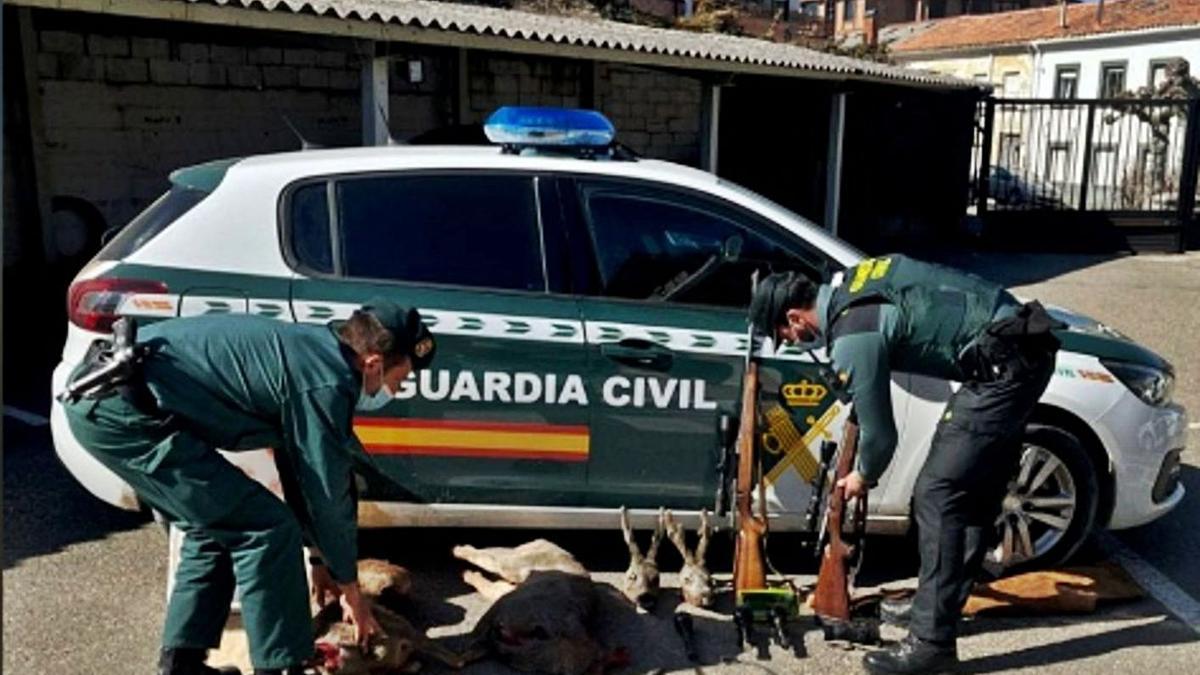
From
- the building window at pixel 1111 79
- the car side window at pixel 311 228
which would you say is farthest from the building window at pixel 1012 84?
the car side window at pixel 311 228

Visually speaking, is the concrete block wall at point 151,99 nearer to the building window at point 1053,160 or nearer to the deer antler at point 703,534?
the deer antler at point 703,534

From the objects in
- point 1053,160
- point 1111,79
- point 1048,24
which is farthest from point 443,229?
point 1048,24

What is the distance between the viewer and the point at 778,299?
3.55 m

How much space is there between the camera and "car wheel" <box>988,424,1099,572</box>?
4359mm

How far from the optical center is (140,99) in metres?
10.1

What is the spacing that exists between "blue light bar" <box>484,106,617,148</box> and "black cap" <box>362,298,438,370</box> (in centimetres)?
146

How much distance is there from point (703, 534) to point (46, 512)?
3088mm

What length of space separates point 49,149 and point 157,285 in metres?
6.46

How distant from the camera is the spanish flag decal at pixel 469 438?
13.4ft

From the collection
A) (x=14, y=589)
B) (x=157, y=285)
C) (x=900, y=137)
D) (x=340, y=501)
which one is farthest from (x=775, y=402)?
(x=900, y=137)

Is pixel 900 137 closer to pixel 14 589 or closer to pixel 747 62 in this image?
pixel 747 62

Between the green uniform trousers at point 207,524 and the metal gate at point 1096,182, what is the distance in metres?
14.6

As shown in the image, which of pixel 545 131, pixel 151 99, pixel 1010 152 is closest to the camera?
pixel 545 131

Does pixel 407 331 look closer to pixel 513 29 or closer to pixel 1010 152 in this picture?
pixel 513 29
